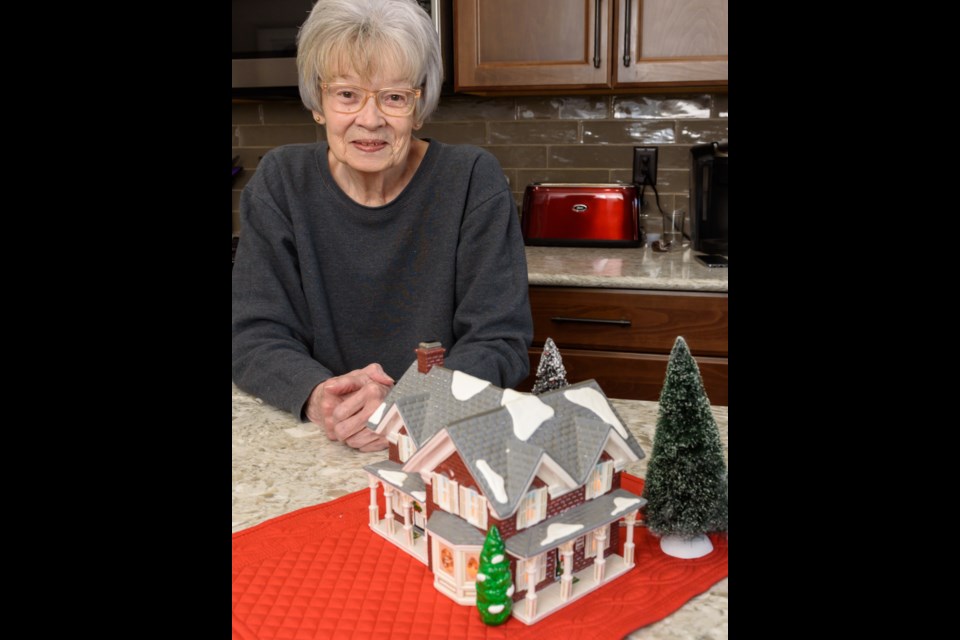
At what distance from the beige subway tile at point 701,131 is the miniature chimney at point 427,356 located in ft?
6.41

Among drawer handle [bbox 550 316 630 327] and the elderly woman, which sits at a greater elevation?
the elderly woman

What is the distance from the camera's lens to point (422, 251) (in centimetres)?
141

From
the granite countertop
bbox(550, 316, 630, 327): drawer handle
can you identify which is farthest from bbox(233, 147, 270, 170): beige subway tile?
the granite countertop

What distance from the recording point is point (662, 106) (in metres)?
2.50

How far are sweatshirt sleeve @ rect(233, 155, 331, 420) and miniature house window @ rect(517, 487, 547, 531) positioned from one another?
53 centimetres

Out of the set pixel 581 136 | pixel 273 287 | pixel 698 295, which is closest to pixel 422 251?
pixel 273 287

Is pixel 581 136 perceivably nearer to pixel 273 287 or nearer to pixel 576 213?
pixel 576 213

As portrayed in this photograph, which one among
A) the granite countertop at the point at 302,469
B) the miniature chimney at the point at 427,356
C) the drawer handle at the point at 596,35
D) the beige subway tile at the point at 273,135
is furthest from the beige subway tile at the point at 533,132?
the miniature chimney at the point at 427,356

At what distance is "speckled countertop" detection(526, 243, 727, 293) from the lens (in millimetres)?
1974

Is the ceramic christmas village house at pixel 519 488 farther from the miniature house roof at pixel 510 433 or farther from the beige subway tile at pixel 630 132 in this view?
the beige subway tile at pixel 630 132

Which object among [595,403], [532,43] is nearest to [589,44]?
[532,43]

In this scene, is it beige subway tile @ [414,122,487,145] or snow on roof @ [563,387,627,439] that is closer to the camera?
snow on roof @ [563,387,627,439]

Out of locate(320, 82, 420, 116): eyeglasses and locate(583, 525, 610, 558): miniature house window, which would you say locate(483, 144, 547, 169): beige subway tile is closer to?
locate(320, 82, 420, 116): eyeglasses

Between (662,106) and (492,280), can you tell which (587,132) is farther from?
(492,280)
